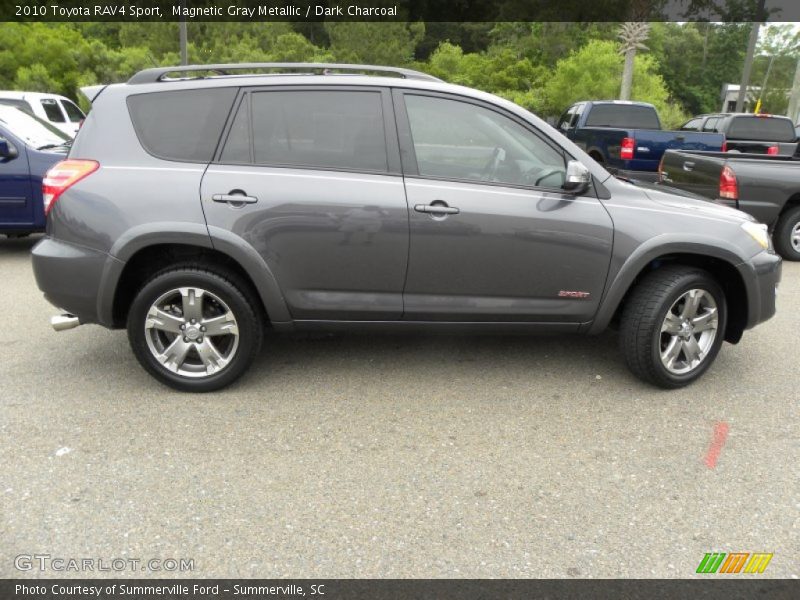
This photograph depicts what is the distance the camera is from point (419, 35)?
3247cm

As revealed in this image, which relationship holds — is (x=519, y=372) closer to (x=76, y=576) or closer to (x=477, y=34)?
(x=76, y=576)

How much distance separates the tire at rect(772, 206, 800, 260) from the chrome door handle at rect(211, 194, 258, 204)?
22.2 ft

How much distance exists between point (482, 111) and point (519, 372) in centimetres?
167

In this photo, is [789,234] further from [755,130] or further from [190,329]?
[190,329]

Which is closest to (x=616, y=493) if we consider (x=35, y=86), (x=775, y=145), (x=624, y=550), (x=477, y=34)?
(x=624, y=550)

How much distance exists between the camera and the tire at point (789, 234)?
25.4 ft

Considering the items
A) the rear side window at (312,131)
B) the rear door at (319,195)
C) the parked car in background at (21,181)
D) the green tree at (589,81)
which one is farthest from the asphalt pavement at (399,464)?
the green tree at (589,81)

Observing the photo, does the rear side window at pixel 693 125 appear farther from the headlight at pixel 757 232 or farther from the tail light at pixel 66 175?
the tail light at pixel 66 175

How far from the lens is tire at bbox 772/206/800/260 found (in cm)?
775

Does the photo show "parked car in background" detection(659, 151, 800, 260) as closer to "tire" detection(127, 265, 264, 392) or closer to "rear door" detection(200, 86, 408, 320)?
"rear door" detection(200, 86, 408, 320)

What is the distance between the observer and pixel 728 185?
7141 mm

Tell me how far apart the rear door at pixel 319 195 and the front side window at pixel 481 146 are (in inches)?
8.8

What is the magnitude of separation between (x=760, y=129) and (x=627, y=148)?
3048 millimetres
